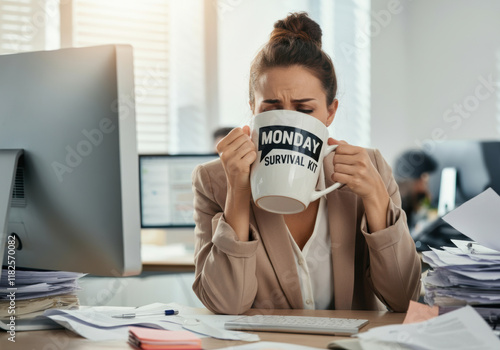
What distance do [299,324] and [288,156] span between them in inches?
10.5

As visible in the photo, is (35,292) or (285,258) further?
(285,258)

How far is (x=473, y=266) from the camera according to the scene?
37.0 inches

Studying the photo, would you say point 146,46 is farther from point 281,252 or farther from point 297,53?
point 281,252

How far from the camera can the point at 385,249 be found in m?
1.12

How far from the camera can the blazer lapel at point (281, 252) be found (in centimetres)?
120

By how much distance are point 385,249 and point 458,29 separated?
4.02 meters

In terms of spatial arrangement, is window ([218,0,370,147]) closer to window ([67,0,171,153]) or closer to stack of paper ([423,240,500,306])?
window ([67,0,171,153])

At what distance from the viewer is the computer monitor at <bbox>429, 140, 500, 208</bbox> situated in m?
2.52

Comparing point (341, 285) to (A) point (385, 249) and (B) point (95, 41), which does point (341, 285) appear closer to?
(A) point (385, 249)

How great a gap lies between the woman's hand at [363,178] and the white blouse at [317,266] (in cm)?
16

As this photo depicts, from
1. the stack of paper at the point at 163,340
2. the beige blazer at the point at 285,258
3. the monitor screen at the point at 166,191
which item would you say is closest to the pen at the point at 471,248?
the beige blazer at the point at 285,258

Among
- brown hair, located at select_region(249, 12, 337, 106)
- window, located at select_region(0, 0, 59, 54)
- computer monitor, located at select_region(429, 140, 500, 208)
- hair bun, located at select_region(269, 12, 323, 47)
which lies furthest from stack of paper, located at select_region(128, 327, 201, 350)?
window, located at select_region(0, 0, 59, 54)

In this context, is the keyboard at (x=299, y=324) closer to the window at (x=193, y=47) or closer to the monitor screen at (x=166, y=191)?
the monitor screen at (x=166, y=191)
